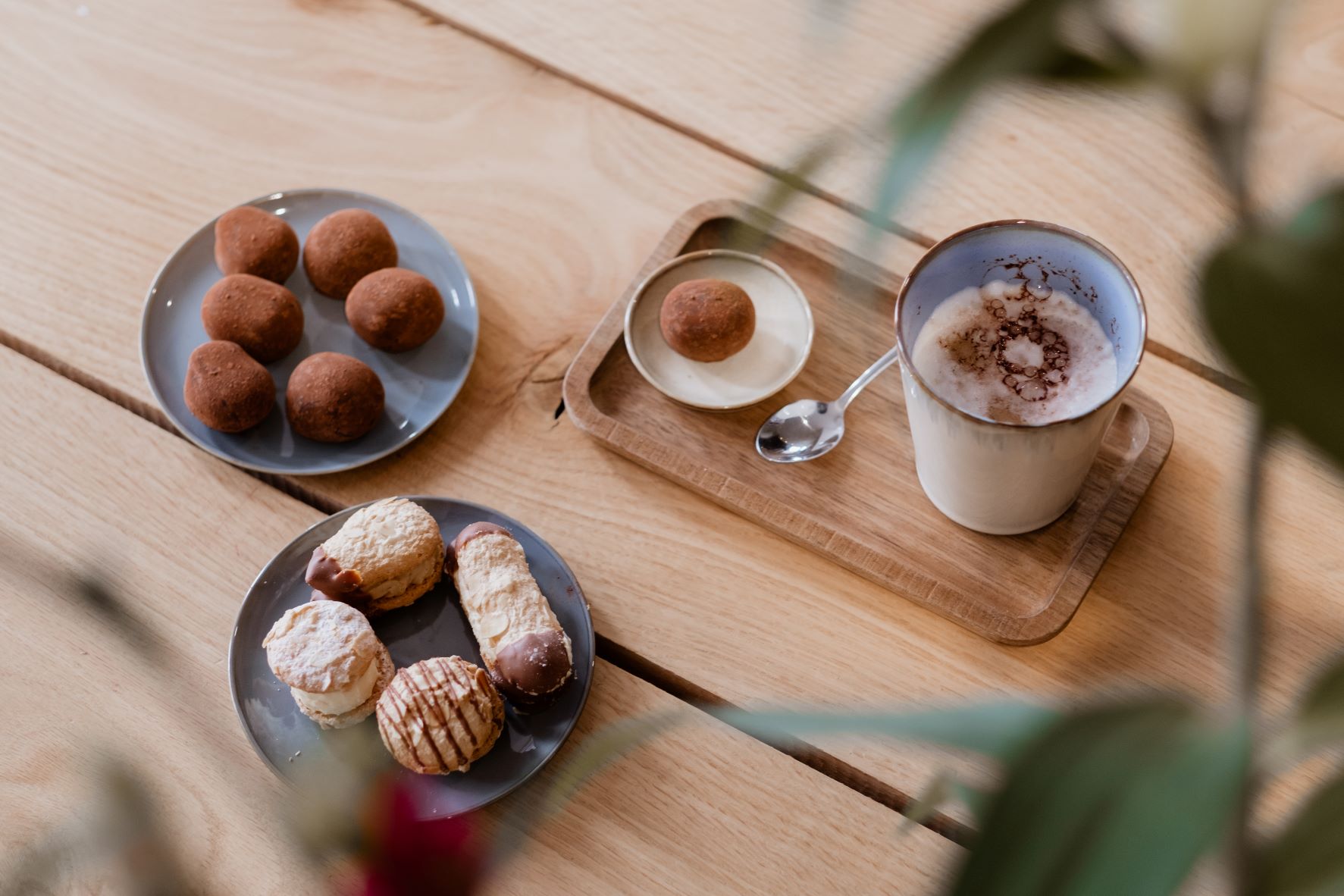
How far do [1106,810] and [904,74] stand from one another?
81 centimetres

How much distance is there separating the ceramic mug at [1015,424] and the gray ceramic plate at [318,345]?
38 centimetres

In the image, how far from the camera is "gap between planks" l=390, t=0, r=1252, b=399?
2.97ft

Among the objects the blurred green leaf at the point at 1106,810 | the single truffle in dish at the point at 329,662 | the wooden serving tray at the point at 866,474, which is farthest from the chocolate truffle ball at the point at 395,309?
the blurred green leaf at the point at 1106,810

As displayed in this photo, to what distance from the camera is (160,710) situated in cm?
80

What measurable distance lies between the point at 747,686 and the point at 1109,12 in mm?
666

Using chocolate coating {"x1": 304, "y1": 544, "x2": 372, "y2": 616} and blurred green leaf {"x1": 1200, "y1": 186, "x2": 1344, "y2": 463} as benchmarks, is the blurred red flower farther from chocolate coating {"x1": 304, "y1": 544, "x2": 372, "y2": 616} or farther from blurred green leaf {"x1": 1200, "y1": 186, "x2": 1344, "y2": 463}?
chocolate coating {"x1": 304, "y1": 544, "x2": 372, "y2": 616}

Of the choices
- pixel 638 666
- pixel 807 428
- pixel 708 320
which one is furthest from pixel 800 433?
pixel 638 666

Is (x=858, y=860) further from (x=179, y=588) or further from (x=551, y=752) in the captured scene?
(x=179, y=588)

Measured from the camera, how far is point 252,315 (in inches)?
35.5

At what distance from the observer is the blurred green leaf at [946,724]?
183mm

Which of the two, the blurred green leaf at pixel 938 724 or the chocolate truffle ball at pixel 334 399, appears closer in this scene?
the blurred green leaf at pixel 938 724

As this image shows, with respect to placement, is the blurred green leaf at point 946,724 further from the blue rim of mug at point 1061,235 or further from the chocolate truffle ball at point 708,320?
the chocolate truffle ball at point 708,320

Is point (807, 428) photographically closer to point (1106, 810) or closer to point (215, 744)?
point (215, 744)

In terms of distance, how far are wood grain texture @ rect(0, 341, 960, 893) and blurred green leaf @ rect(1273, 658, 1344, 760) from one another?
1.78 ft
